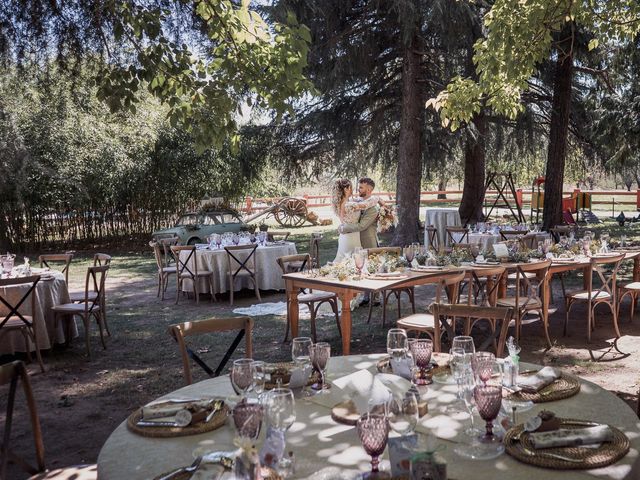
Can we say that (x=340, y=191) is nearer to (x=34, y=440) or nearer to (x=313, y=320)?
(x=313, y=320)

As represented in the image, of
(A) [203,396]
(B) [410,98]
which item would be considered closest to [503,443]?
(A) [203,396]

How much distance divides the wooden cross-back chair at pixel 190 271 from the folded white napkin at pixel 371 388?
28.2 feet

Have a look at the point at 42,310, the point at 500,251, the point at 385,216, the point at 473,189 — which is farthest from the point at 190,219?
the point at 500,251

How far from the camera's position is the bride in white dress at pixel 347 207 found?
8.77 m

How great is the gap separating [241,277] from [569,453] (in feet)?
31.1

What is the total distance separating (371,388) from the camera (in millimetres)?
2227

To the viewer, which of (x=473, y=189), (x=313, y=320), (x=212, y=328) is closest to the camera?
(x=212, y=328)

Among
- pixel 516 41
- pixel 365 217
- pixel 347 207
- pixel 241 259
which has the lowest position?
pixel 241 259

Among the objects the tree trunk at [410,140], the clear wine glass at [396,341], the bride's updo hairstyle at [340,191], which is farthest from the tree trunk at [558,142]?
the clear wine glass at [396,341]

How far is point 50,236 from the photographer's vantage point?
19656mm

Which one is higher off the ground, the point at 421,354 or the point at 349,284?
the point at 421,354

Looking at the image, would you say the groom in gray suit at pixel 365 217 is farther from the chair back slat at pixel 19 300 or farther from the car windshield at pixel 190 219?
the car windshield at pixel 190 219

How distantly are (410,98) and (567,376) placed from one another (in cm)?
1236

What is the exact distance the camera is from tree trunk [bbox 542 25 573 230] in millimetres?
14445
